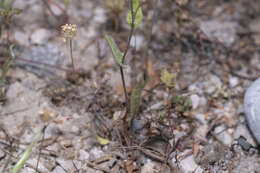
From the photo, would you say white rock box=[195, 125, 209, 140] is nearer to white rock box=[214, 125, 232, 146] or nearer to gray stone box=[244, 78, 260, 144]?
white rock box=[214, 125, 232, 146]

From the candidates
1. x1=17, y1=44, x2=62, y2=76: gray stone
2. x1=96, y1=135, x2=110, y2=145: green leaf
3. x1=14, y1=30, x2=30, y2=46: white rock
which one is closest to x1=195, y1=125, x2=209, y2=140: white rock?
x1=96, y1=135, x2=110, y2=145: green leaf

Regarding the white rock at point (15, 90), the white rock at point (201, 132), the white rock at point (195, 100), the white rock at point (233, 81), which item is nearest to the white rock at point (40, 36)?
the white rock at point (15, 90)

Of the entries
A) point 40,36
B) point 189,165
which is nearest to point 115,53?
point 189,165

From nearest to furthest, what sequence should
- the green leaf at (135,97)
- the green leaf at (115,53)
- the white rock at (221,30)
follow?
the green leaf at (115,53)
the green leaf at (135,97)
the white rock at (221,30)

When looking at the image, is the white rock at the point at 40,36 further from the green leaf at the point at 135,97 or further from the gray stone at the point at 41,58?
the green leaf at the point at 135,97

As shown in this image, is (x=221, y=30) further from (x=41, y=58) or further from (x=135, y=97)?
(x=41, y=58)
